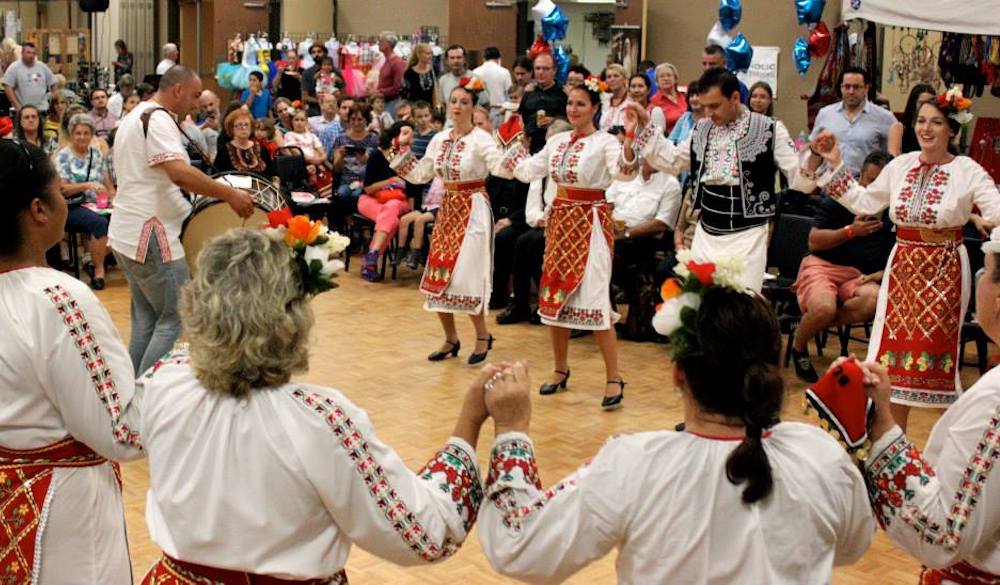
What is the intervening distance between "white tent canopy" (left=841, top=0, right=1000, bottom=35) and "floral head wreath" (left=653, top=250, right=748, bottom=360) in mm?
3953

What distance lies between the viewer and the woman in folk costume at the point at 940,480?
2.29 m

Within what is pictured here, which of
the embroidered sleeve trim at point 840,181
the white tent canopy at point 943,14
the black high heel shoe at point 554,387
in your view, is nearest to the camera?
the embroidered sleeve trim at point 840,181

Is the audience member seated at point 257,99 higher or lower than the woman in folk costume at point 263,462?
higher

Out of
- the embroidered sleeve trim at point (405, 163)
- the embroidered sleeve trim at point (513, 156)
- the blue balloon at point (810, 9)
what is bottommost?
the embroidered sleeve trim at point (405, 163)

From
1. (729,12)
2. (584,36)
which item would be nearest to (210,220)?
(729,12)

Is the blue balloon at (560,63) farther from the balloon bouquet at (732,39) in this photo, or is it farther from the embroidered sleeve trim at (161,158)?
the embroidered sleeve trim at (161,158)

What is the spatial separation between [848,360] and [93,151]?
8106 millimetres

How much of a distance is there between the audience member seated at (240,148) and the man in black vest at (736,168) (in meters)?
4.05

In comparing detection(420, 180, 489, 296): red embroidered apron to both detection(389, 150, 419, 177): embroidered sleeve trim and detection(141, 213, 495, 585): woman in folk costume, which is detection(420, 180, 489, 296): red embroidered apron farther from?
detection(141, 213, 495, 585): woman in folk costume

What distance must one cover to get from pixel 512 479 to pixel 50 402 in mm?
1026

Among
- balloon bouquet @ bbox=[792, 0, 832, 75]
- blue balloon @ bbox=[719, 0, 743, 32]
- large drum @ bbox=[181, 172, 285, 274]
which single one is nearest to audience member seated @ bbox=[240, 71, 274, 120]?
blue balloon @ bbox=[719, 0, 743, 32]

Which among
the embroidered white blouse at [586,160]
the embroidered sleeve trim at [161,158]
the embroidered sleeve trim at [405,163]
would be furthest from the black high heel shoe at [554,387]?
the embroidered sleeve trim at [161,158]

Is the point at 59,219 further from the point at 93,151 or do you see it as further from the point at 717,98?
the point at 93,151

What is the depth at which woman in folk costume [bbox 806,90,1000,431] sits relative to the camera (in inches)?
208
